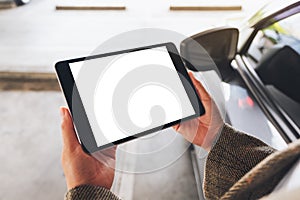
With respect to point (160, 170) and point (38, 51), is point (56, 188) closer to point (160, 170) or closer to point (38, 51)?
point (160, 170)

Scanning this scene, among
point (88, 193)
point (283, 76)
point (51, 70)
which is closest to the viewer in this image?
point (88, 193)

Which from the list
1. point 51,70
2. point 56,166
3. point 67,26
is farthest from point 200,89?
point 67,26

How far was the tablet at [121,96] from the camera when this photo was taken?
0.80 m

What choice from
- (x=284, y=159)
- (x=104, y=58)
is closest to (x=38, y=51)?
(x=104, y=58)

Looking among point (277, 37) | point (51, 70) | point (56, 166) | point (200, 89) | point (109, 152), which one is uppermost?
point (277, 37)

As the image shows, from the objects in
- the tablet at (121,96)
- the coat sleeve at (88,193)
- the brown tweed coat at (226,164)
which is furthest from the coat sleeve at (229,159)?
the coat sleeve at (88,193)

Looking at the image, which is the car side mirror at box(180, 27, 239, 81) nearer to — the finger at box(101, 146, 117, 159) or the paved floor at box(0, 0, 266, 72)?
the finger at box(101, 146, 117, 159)

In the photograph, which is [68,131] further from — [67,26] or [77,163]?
[67,26]

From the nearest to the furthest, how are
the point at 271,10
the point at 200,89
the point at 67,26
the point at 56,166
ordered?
the point at 200,89, the point at 271,10, the point at 56,166, the point at 67,26

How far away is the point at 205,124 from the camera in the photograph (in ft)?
3.30

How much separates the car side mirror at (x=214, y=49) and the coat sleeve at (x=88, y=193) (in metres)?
0.87

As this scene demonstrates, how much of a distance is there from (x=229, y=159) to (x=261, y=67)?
0.70 metres

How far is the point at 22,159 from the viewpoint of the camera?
5.59 feet

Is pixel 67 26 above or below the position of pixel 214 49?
Answer: below
